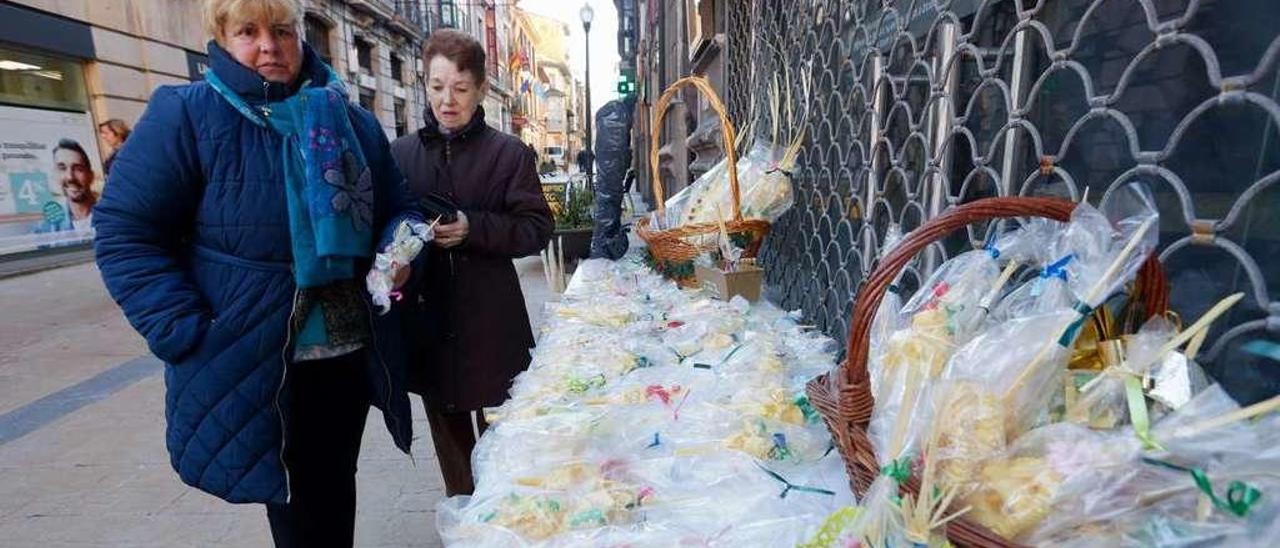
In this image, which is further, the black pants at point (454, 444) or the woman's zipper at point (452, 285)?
the black pants at point (454, 444)

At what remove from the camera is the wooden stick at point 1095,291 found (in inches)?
30.9

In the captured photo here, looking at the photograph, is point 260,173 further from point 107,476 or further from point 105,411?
point 105,411

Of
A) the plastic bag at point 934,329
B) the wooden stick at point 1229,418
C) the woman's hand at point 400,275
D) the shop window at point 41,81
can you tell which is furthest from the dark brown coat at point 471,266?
the shop window at point 41,81

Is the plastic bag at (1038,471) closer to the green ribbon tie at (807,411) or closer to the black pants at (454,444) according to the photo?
the green ribbon tie at (807,411)

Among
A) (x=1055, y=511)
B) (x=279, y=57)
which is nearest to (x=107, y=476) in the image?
(x=279, y=57)

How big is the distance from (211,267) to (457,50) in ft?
3.14

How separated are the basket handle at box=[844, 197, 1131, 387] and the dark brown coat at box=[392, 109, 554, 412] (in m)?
1.37

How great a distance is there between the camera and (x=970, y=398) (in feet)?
2.63

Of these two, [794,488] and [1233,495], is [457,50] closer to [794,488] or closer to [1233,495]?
[794,488]

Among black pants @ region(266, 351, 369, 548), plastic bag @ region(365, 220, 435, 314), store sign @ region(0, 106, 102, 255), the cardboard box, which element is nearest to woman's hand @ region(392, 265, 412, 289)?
plastic bag @ region(365, 220, 435, 314)

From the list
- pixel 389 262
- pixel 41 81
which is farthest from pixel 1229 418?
pixel 41 81

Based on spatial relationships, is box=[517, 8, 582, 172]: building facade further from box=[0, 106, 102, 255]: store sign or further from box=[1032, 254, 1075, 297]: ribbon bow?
box=[1032, 254, 1075, 297]: ribbon bow

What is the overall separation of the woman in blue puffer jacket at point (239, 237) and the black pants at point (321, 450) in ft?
0.11

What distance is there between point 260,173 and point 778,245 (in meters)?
2.40
